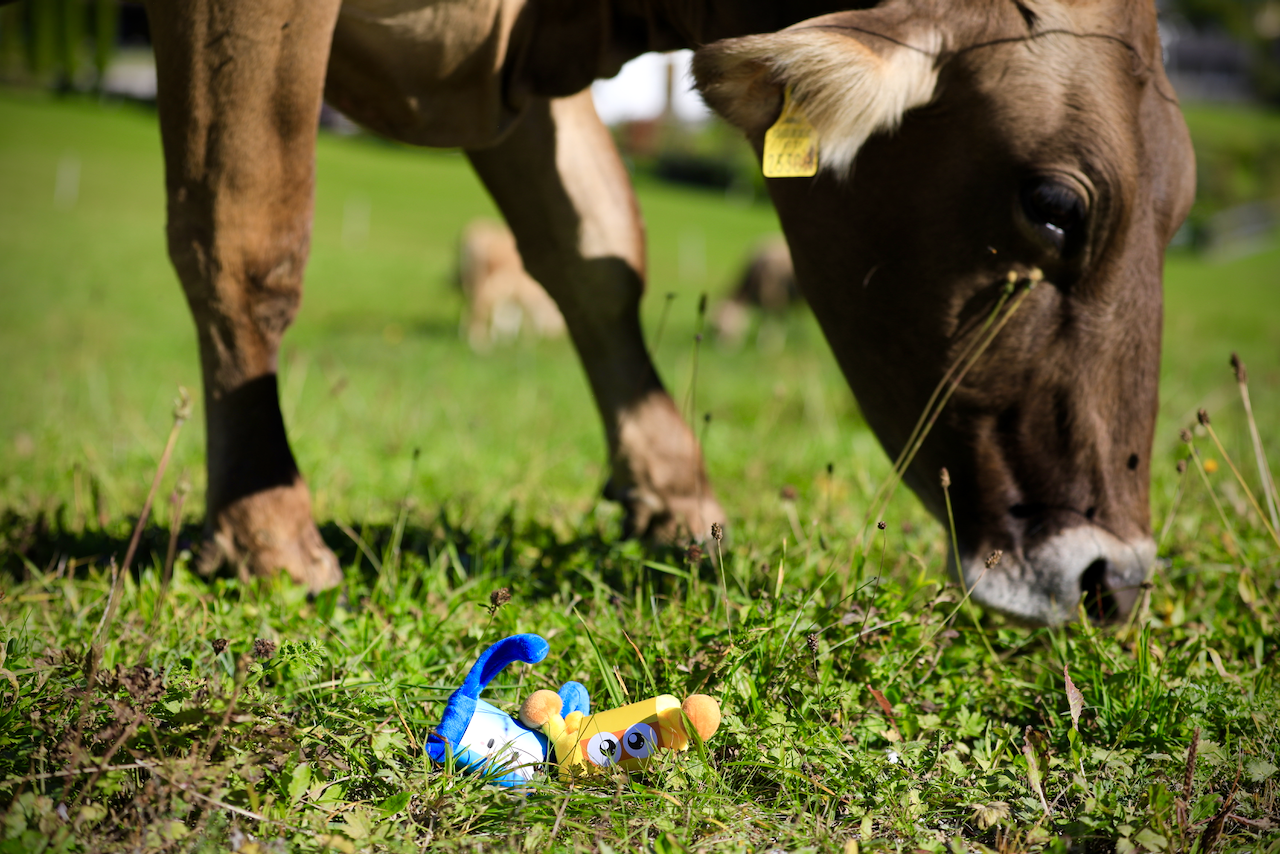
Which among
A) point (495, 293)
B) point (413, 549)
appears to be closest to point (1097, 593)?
point (413, 549)

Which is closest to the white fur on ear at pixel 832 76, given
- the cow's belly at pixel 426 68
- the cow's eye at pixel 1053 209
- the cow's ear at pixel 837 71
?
the cow's ear at pixel 837 71

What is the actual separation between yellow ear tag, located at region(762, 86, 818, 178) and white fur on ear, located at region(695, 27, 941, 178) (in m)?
0.03

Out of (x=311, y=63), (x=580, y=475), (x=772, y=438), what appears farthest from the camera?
(x=772, y=438)

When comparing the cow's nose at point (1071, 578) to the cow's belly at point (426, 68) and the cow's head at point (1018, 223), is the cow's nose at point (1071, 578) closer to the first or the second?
the cow's head at point (1018, 223)

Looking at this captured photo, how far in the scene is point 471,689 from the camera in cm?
159

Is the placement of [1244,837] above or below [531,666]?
above

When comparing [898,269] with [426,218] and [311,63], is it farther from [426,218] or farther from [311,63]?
[426,218]

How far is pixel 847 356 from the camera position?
2412mm

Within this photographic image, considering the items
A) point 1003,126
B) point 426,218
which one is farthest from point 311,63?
point 426,218

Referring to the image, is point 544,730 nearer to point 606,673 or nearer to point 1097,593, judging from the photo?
point 606,673

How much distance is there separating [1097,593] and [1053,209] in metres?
0.80

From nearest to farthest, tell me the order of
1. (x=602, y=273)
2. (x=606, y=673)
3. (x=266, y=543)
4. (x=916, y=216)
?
(x=606, y=673)
(x=916, y=216)
(x=266, y=543)
(x=602, y=273)

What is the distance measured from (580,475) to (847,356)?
1652mm

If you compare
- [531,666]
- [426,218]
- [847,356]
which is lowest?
[426,218]
